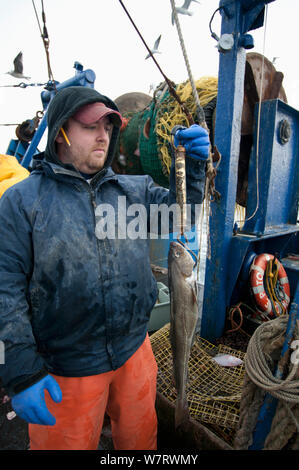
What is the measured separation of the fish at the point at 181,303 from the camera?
5.57ft

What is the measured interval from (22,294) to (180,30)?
186 centimetres

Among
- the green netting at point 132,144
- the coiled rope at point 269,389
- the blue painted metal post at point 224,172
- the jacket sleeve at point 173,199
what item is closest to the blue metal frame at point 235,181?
the blue painted metal post at point 224,172

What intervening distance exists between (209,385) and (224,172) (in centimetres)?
242

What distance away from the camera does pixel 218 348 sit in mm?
3469

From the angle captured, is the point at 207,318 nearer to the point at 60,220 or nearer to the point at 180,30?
the point at 60,220

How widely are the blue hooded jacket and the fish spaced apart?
1.00ft

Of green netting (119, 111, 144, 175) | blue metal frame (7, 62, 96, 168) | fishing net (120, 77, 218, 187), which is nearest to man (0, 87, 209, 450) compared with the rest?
fishing net (120, 77, 218, 187)

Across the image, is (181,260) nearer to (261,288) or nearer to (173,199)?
(173,199)

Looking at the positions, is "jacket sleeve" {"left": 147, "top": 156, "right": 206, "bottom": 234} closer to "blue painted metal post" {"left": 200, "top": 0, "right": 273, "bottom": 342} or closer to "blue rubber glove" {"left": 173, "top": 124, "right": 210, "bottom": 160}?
"blue rubber glove" {"left": 173, "top": 124, "right": 210, "bottom": 160}

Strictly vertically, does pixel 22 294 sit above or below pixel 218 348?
above

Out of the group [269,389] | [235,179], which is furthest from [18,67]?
[269,389]

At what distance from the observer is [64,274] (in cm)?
172

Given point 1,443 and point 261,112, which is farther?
point 261,112
